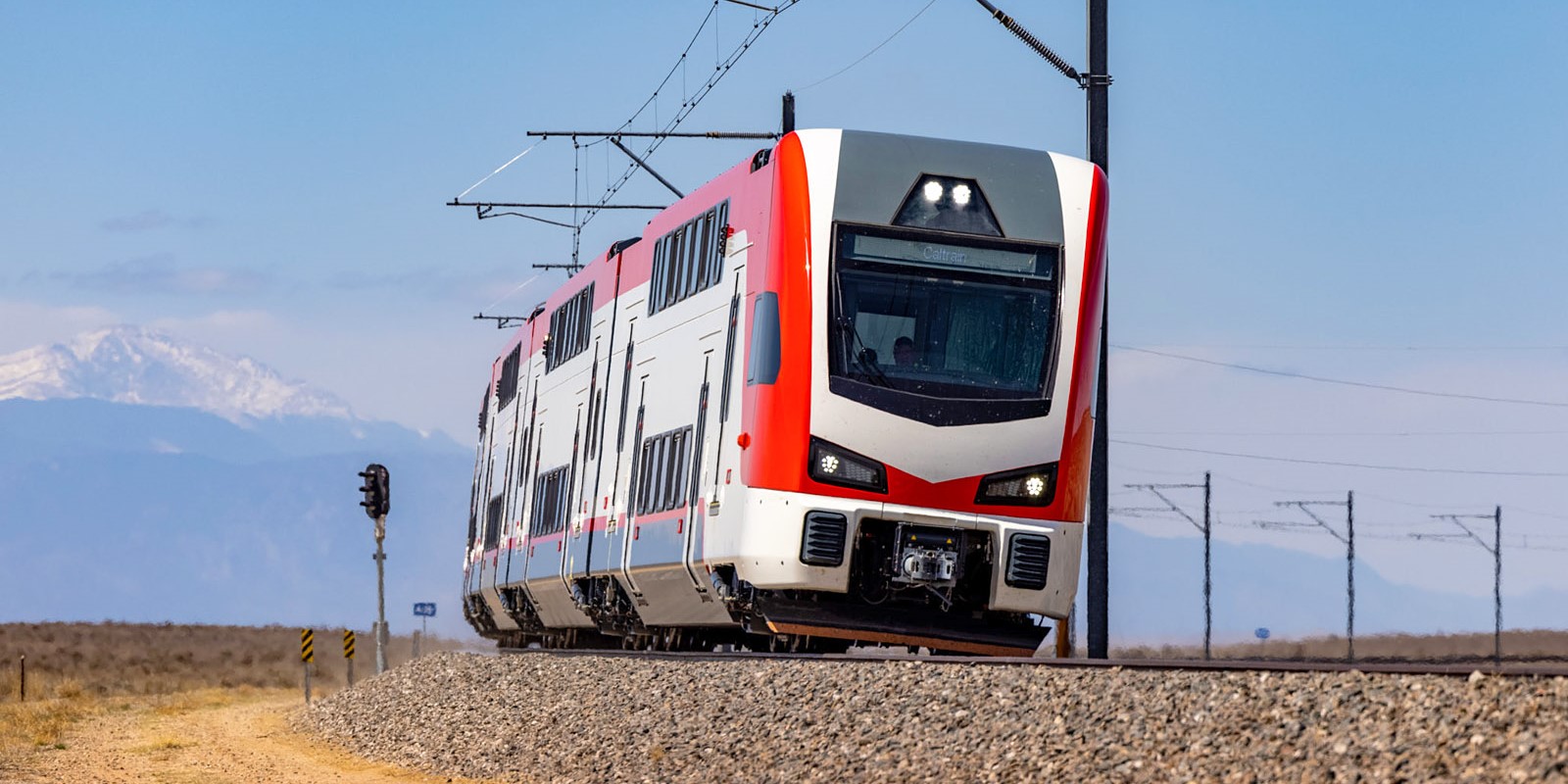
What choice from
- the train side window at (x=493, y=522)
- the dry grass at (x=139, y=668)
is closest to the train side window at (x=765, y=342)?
the dry grass at (x=139, y=668)

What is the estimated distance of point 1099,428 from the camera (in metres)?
19.7

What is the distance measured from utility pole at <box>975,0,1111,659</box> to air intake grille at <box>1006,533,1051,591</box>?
103 cm

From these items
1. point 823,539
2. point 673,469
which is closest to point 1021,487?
point 823,539

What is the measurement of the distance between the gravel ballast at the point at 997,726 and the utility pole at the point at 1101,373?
12.0 ft

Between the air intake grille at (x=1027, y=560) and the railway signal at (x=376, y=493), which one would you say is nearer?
the air intake grille at (x=1027, y=560)

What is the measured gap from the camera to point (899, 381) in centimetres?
1761

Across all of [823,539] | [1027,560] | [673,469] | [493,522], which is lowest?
[493,522]

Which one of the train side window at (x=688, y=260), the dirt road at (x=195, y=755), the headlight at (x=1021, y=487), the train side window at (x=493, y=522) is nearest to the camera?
the headlight at (x=1021, y=487)

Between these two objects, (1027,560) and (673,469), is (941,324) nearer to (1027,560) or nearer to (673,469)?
(1027,560)

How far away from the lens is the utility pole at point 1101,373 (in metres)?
19.0

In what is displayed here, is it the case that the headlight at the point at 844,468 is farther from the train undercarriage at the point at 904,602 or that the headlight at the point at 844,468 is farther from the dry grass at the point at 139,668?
the dry grass at the point at 139,668

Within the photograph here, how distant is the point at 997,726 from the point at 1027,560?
522 centimetres

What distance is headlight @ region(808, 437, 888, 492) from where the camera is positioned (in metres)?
17.5

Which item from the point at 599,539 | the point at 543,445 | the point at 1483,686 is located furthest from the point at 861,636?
the point at 543,445
